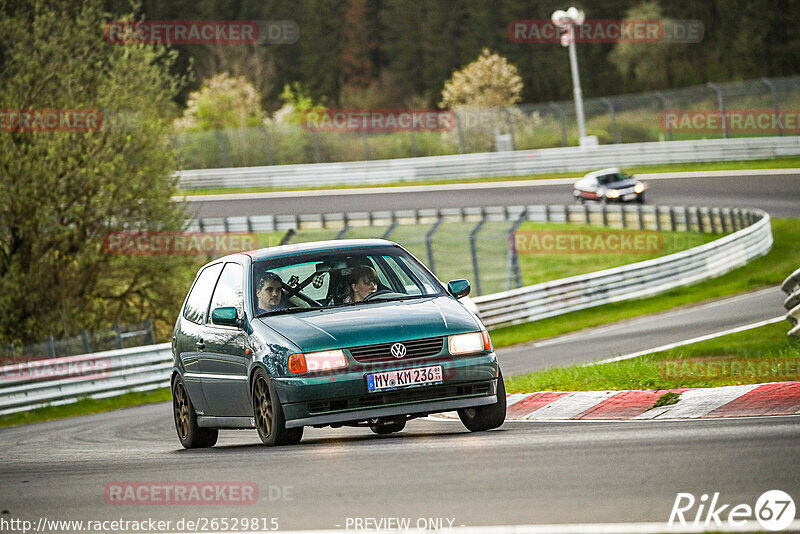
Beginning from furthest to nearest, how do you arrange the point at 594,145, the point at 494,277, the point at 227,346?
the point at 594,145, the point at 494,277, the point at 227,346

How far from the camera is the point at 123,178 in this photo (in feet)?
87.5

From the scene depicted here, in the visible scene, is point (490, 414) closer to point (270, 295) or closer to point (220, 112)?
point (270, 295)

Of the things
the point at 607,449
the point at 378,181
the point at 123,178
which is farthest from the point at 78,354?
the point at 378,181

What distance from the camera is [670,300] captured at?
28.9 metres

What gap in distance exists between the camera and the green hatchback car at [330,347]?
8633 mm

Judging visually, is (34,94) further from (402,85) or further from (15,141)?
(402,85)

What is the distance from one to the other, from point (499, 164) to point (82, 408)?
3556 centimetres

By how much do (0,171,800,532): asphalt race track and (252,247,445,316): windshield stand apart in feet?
3.48

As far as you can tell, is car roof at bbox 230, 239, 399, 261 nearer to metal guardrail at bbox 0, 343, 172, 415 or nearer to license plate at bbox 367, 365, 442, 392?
license plate at bbox 367, 365, 442, 392

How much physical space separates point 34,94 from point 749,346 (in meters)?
16.0

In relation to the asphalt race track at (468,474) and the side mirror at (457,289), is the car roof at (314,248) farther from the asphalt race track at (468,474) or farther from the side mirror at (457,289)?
the asphalt race track at (468,474)

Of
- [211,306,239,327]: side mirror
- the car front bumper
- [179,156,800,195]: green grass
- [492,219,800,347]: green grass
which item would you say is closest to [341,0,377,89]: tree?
[179,156,800,195]: green grass

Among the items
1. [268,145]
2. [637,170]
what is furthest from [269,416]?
[268,145]

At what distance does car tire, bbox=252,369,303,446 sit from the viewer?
881 centimetres
